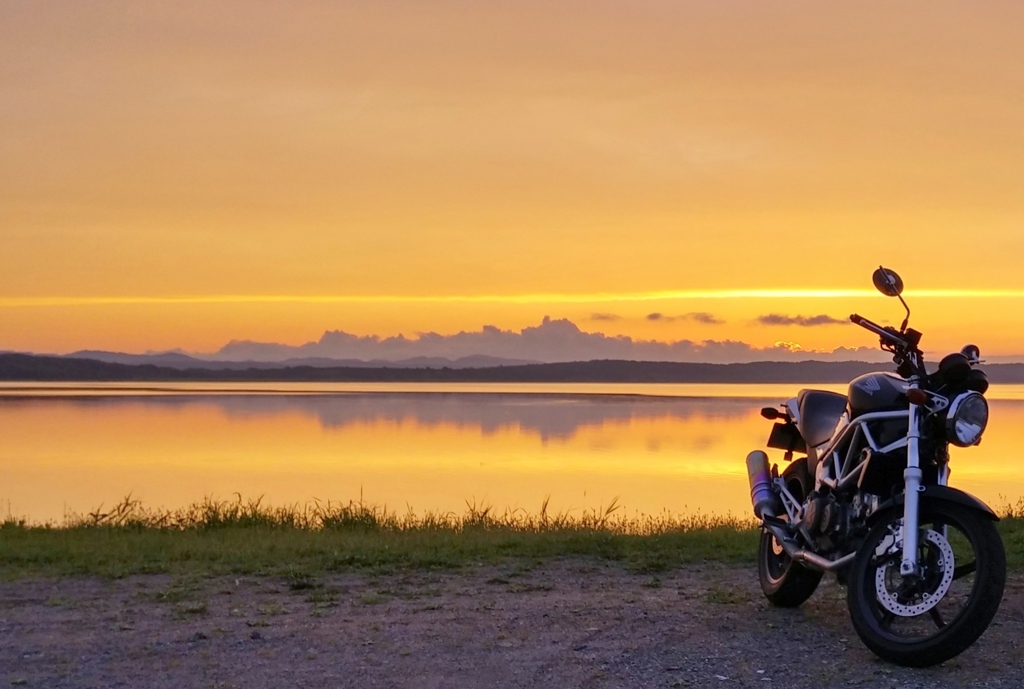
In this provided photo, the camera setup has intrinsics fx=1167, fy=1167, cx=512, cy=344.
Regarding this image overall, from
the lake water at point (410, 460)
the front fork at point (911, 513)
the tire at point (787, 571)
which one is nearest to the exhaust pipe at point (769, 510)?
the tire at point (787, 571)

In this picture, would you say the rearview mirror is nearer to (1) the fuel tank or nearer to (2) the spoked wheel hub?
(1) the fuel tank

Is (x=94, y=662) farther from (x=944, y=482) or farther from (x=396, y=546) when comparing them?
(x=944, y=482)

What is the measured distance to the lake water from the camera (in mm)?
18750

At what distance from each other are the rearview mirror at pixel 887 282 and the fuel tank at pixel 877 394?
460 millimetres

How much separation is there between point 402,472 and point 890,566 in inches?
684

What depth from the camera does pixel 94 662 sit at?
599cm

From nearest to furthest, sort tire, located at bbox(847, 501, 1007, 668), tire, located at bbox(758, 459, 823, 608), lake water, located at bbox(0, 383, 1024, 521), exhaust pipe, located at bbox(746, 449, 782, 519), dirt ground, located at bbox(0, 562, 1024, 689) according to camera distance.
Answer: tire, located at bbox(847, 501, 1007, 668), dirt ground, located at bbox(0, 562, 1024, 689), tire, located at bbox(758, 459, 823, 608), exhaust pipe, located at bbox(746, 449, 782, 519), lake water, located at bbox(0, 383, 1024, 521)

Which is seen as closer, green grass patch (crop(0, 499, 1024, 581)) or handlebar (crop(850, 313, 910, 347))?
handlebar (crop(850, 313, 910, 347))

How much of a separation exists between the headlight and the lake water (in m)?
9.83

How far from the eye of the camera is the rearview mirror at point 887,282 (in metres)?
6.37

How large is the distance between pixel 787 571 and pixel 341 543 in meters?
4.19

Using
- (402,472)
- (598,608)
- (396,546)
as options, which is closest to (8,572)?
(396,546)

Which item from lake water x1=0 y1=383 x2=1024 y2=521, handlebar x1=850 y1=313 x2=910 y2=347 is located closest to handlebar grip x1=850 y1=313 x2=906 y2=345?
handlebar x1=850 y1=313 x2=910 y2=347

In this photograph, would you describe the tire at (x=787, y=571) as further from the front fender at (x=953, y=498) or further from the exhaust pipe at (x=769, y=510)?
the front fender at (x=953, y=498)
